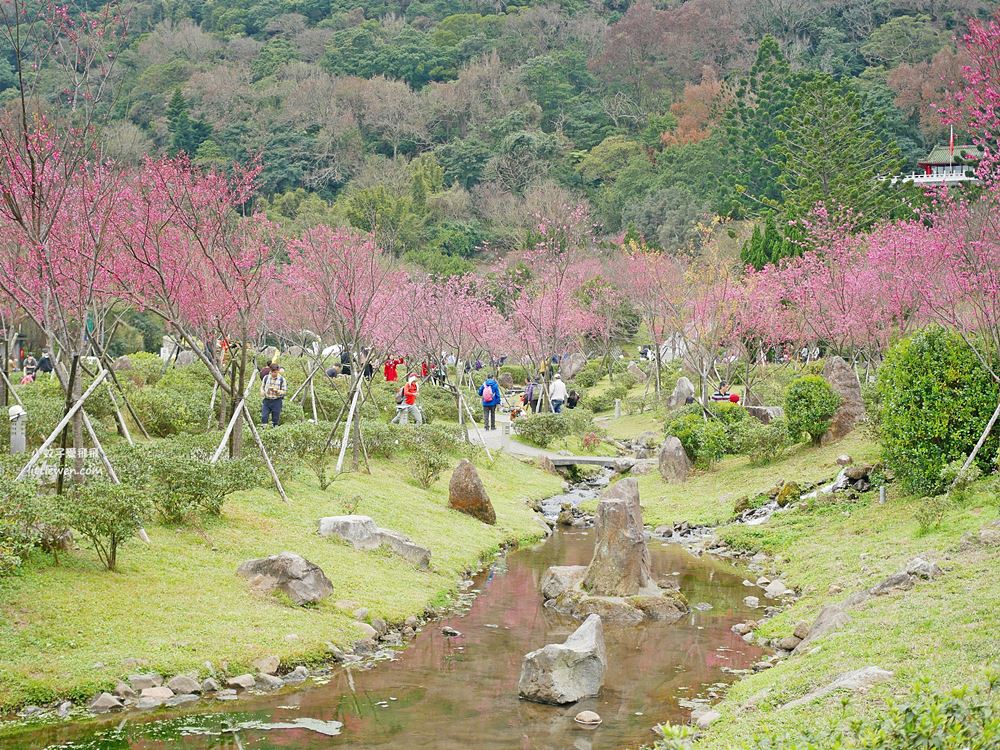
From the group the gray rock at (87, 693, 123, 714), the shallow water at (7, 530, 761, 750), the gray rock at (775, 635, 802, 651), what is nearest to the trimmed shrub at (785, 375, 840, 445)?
the shallow water at (7, 530, 761, 750)

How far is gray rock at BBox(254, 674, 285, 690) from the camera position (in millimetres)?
10164

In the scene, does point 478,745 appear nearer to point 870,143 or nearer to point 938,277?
point 938,277

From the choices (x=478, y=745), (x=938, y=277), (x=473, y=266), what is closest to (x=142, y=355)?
(x=938, y=277)

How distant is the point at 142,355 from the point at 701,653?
25.0 m

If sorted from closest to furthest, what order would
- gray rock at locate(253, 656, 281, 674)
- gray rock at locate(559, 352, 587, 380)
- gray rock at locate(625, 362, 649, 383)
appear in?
gray rock at locate(253, 656, 281, 674) < gray rock at locate(625, 362, 649, 383) < gray rock at locate(559, 352, 587, 380)

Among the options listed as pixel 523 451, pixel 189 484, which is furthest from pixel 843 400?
pixel 189 484

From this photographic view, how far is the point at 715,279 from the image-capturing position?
3550 cm

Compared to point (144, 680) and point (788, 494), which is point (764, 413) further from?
point (144, 680)

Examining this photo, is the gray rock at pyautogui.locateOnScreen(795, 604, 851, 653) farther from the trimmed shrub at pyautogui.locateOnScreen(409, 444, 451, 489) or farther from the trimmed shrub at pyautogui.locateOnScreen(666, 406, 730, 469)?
the trimmed shrub at pyautogui.locateOnScreen(666, 406, 730, 469)

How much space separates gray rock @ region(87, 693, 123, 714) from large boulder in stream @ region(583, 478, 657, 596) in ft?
23.0

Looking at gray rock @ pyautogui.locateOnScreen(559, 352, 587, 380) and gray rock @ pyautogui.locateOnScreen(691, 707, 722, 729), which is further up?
gray rock @ pyautogui.locateOnScreen(691, 707, 722, 729)

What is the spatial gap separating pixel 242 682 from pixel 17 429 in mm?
9758

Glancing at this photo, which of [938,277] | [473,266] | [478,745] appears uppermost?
[938,277]

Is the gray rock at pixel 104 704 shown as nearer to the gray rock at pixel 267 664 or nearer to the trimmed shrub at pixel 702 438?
the gray rock at pixel 267 664
